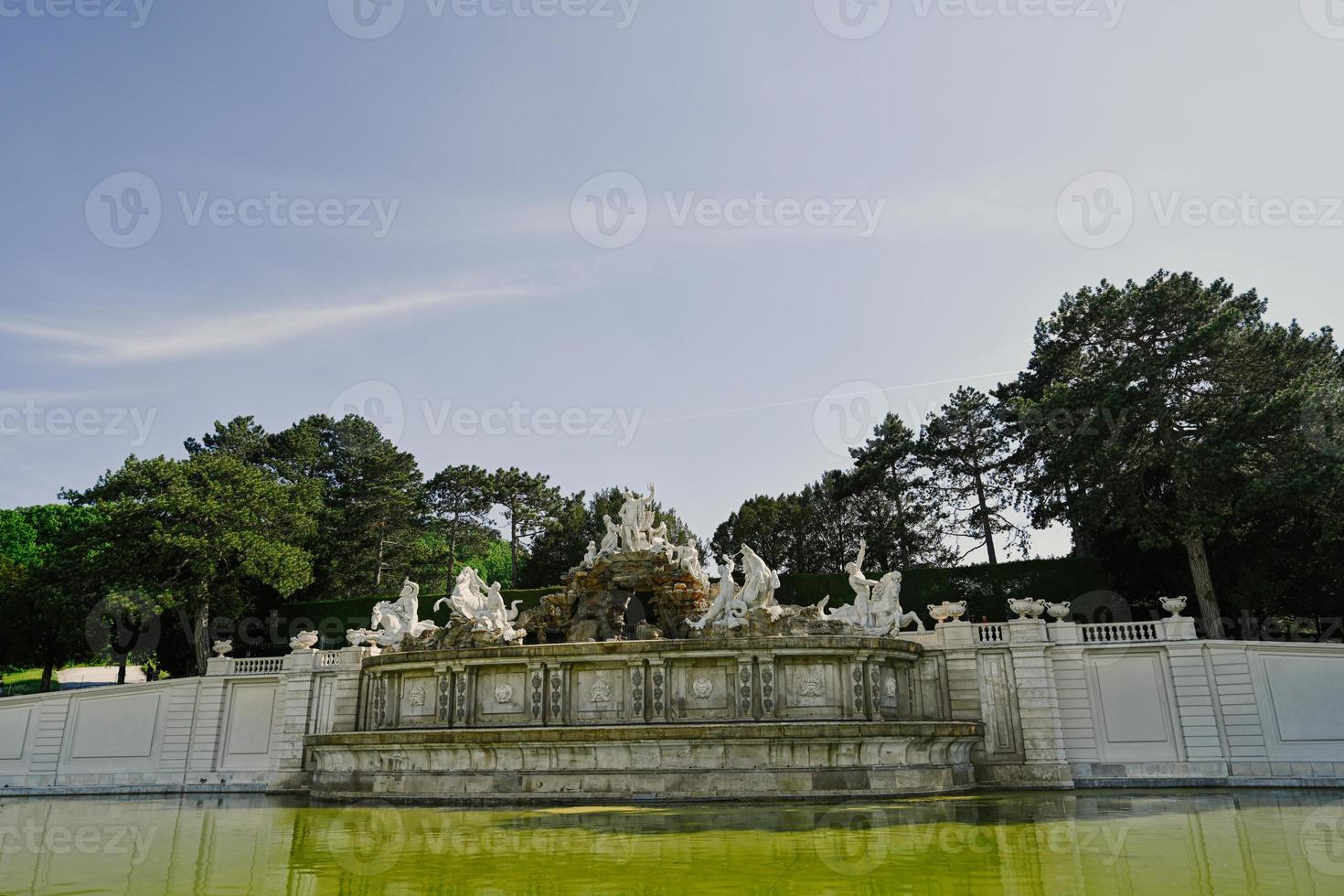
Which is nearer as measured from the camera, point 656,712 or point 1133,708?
point 656,712

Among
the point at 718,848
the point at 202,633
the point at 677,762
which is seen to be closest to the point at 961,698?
the point at 677,762

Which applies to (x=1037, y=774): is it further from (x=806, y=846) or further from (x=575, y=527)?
(x=575, y=527)

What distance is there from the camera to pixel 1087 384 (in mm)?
32344

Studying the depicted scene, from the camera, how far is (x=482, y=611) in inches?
991

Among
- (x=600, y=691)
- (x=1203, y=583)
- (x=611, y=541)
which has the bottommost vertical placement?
(x=600, y=691)

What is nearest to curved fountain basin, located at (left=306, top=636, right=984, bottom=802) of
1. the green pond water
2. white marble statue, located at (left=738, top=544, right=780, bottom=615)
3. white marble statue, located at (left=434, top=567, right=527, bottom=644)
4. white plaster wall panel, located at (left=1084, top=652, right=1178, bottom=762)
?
the green pond water

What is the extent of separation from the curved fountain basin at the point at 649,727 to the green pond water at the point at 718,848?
4.71 feet

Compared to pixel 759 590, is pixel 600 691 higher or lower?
lower

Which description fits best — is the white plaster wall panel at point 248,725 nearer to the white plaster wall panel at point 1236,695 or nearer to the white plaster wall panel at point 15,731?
the white plaster wall panel at point 15,731

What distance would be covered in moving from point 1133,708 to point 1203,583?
982 cm

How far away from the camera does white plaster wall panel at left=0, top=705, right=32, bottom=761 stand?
28500mm

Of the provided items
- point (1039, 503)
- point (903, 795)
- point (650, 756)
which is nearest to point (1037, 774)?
A: point (903, 795)

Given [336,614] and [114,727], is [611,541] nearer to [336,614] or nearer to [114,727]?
[114,727]

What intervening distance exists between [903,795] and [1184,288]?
23089 mm
